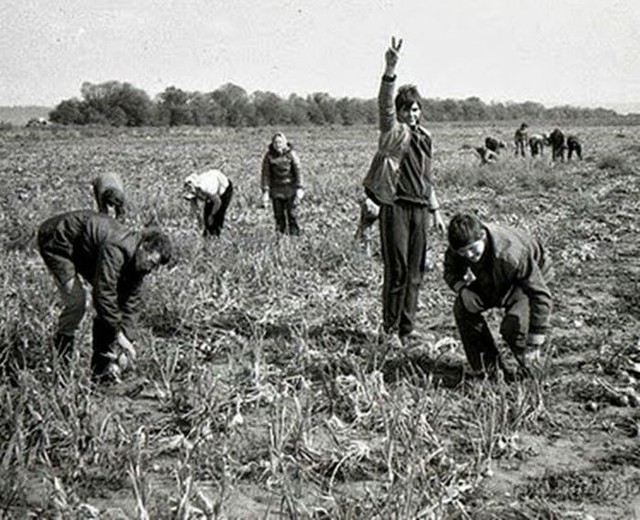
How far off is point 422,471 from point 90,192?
972cm

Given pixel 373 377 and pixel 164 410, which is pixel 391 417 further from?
pixel 164 410

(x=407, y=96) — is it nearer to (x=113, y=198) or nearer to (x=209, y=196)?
(x=113, y=198)

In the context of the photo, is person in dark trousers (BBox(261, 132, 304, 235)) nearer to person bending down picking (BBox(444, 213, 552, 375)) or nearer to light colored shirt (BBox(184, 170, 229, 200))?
light colored shirt (BBox(184, 170, 229, 200))

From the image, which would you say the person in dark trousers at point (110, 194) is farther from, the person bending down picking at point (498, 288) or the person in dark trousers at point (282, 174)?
the person in dark trousers at point (282, 174)

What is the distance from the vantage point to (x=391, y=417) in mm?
3145

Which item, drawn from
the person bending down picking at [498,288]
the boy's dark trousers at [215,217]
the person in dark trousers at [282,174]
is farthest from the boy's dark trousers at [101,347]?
the person in dark trousers at [282,174]

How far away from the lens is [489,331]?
13.2 feet

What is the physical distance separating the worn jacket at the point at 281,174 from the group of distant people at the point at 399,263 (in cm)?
317

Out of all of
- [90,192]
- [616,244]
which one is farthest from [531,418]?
[90,192]

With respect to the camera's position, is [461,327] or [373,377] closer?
[373,377]

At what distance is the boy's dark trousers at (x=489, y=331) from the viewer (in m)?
3.88

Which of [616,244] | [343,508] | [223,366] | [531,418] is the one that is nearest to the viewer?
[343,508]

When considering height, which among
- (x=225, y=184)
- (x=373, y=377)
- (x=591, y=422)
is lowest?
(x=591, y=422)

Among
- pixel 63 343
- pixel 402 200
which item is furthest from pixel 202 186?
pixel 63 343
